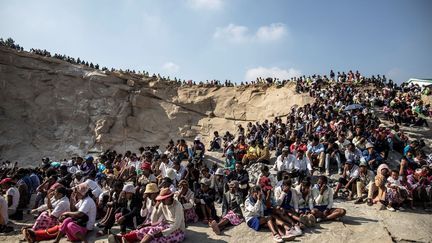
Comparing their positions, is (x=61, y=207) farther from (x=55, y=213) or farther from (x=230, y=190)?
(x=230, y=190)

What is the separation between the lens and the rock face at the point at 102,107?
2322 centimetres

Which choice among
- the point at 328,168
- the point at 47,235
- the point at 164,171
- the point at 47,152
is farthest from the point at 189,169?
the point at 47,152

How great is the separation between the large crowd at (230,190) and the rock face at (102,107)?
420 inches

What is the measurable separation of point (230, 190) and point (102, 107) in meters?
20.2

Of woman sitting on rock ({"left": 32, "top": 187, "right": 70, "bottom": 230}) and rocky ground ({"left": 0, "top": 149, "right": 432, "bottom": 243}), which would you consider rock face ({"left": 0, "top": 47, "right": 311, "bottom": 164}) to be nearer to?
rocky ground ({"left": 0, "top": 149, "right": 432, "bottom": 243})

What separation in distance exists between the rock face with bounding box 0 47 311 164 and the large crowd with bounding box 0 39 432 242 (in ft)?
35.0

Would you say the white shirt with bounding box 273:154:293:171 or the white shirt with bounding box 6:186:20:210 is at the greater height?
the white shirt with bounding box 273:154:293:171

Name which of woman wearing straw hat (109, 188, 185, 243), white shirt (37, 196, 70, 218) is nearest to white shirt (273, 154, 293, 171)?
woman wearing straw hat (109, 188, 185, 243)

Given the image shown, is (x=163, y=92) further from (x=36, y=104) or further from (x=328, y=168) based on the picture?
(x=328, y=168)

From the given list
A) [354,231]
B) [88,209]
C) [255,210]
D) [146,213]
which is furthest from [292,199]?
[88,209]

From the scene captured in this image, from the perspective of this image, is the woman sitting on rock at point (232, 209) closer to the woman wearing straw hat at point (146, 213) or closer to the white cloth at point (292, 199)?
the white cloth at point (292, 199)

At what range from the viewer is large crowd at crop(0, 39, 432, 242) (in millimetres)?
6664

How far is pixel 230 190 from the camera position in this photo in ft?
25.2

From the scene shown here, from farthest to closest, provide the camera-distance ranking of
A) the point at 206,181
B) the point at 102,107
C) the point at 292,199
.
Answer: the point at 102,107
the point at 206,181
the point at 292,199
